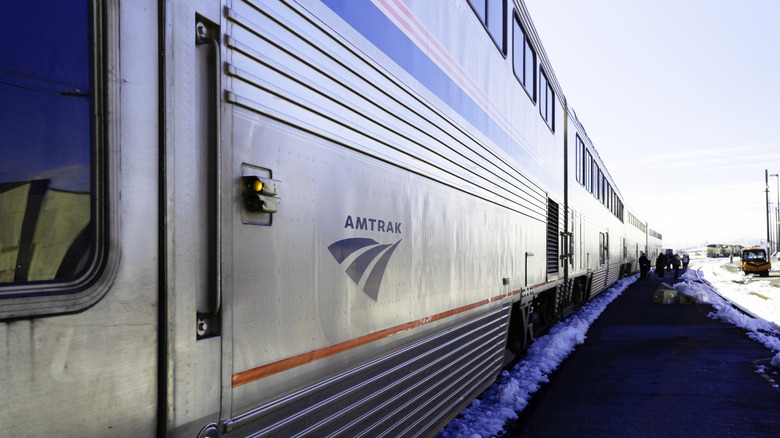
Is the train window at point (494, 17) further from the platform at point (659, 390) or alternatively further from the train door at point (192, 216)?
the platform at point (659, 390)

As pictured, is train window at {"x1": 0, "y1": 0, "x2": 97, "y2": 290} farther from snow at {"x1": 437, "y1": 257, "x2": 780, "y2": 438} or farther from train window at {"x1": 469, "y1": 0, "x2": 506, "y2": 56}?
snow at {"x1": 437, "y1": 257, "x2": 780, "y2": 438}

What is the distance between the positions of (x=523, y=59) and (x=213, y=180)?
561cm

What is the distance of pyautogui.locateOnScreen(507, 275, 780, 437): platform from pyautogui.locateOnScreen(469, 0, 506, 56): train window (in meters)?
3.44

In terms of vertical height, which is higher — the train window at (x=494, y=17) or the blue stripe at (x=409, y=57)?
the train window at (x=494, y=17)

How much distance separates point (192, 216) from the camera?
1708mm

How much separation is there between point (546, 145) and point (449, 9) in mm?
4806

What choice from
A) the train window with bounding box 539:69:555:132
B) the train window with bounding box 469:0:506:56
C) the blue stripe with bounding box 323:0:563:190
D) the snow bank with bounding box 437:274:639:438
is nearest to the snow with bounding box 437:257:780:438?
the snow bank with bounding box 437:274:639:438

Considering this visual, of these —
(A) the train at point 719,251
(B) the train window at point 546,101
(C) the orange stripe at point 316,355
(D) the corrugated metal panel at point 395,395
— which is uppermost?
(B) the train window at point 546,101

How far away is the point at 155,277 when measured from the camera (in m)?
1.58

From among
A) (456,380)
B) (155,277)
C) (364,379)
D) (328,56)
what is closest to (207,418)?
(155,277)

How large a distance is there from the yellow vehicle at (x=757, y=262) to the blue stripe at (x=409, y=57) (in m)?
36.1

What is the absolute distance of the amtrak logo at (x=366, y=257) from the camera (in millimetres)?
2500

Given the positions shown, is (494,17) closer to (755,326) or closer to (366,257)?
(366,257)

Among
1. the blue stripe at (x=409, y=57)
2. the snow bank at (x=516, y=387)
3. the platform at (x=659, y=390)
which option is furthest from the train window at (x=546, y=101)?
the platform at (x=659, y=390)
